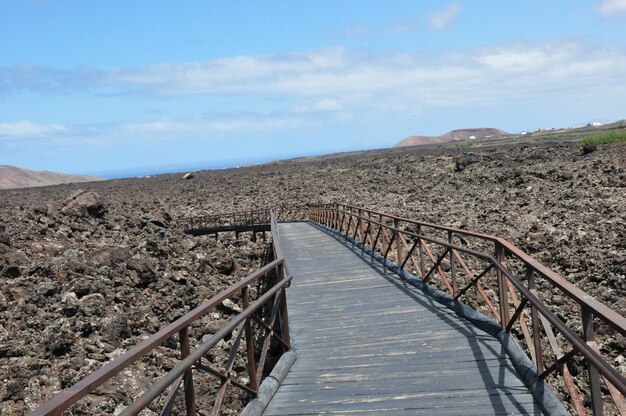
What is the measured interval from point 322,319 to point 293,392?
10.8 feet

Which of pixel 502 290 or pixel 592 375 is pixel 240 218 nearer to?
pixel 502 290

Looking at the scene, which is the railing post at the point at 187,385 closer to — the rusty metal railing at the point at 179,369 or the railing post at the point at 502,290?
the rusty metal railing at the point at 179,369

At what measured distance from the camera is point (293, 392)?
5.69m

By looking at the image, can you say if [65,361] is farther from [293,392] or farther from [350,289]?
[293,392]

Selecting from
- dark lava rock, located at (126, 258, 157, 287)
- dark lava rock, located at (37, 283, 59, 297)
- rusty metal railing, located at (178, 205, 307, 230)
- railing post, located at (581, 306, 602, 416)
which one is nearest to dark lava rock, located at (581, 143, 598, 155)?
rusty metal railing, located at (178, 205, 307, 230)

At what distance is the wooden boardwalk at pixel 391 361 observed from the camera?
16.6ft

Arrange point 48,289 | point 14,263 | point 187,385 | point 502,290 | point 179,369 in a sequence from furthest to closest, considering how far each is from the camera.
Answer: point 14,263 → point 48,289 → point 502,290 → point 187,385 → point 179,369

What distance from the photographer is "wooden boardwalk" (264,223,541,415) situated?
505 centimetres

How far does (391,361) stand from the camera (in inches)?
250

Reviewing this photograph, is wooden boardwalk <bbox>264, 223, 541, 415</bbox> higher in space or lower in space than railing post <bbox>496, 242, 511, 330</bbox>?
lower

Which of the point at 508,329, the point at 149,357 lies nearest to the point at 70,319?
the point at 149,357

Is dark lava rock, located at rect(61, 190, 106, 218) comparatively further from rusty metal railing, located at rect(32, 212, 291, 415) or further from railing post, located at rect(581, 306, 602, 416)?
railing post, located at rect(581, 306, 602, 416)

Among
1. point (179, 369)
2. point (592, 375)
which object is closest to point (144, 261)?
point (179, 369)

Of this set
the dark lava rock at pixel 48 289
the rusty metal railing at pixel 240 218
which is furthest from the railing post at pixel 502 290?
the rusty metal railing at pixel 240 218
